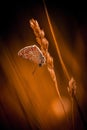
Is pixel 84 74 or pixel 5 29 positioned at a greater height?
pixel 5 29

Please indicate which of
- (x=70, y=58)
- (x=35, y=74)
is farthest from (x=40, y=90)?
(x=70, y=58)

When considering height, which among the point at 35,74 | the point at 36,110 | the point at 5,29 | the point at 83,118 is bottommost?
the point at 83,118

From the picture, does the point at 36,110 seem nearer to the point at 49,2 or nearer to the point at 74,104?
the point at 74,104
